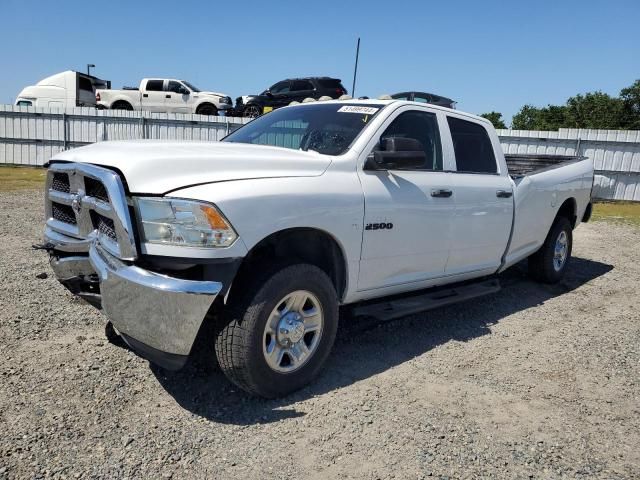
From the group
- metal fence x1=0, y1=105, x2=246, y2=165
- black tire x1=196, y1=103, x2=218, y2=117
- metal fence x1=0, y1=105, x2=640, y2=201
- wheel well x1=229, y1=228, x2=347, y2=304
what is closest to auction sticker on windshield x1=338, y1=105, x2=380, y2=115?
wheel well x1=229, y1=228, x2=347, y2=304

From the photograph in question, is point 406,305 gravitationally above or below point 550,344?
above

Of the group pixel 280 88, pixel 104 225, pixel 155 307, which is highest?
pixel 280 88

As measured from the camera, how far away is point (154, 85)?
21891 millimetres

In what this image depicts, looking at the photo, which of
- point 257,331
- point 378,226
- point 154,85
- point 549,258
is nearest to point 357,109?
point 378,226

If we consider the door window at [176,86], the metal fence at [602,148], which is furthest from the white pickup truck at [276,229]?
the door window at [176,86]

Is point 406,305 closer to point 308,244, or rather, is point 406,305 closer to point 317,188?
point 308,244

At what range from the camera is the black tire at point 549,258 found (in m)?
6.16

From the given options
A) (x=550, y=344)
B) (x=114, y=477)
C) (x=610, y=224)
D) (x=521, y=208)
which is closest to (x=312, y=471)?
(x=114, y=477)

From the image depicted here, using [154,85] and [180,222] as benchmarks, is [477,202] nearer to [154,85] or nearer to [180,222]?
[180,222]

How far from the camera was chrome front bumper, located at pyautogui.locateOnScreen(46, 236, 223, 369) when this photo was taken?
2619mm

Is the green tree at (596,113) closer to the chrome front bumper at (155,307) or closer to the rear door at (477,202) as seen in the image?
the rear door at (477,202)

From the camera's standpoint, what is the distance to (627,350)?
170 inches

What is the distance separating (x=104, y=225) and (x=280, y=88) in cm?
1712

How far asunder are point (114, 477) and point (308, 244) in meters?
1.74
